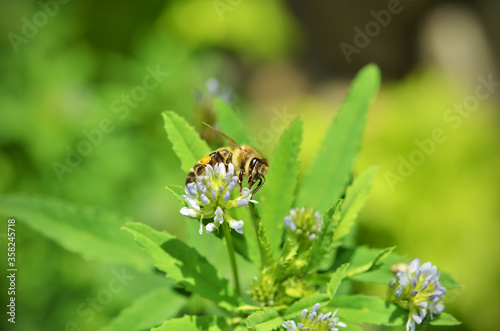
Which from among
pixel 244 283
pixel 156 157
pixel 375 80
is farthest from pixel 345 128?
pixel 156 157

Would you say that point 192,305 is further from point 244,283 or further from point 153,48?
point 153,48

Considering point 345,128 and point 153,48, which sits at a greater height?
point 153,48

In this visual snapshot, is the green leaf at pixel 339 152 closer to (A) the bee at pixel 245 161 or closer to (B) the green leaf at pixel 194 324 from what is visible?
(A) the bee at pixel 245 161

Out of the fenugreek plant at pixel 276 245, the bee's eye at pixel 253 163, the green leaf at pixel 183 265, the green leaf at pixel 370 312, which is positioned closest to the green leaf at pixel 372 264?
the fenugreek plant at pixel 276 245

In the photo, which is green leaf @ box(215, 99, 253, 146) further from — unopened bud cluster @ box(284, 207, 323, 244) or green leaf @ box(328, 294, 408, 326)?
green leaf @ box(328, 294, 408, 326)

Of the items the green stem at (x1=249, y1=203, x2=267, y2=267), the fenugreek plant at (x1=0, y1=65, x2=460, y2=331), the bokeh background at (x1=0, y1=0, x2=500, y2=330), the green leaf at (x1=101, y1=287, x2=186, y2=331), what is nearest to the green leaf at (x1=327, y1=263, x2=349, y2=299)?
the fenugreek plant at (x1=0, y1=65, x2=460, y2=331)

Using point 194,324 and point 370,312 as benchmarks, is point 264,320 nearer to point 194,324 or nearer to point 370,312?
point 194,324

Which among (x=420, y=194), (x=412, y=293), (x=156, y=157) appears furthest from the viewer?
(x=420, y=194)
